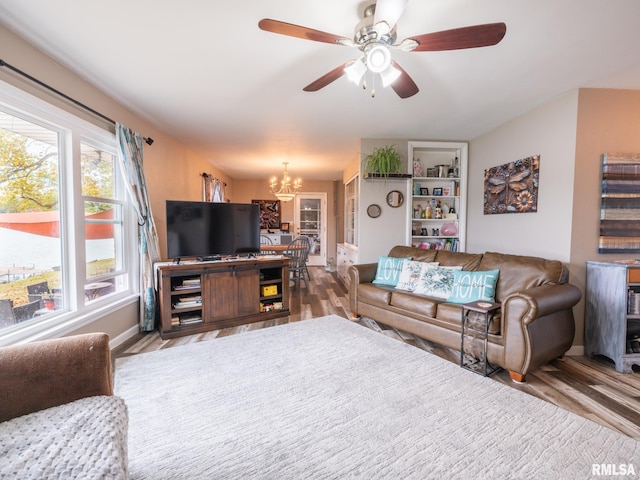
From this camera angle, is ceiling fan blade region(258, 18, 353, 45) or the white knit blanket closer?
the white knit blanket

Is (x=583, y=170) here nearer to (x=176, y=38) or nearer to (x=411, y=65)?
(x=411, y=65)

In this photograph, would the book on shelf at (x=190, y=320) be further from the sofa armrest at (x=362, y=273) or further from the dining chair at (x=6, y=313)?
the sofa armrest at (x=362, y=273)

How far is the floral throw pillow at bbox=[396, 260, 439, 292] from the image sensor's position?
3.29 metres

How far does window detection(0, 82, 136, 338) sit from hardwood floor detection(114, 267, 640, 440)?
2.60 ft

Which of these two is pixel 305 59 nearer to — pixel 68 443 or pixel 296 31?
pixel 296 31

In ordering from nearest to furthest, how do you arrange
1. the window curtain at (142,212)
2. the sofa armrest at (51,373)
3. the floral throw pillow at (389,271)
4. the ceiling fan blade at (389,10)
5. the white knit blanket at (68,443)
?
the white knit blanket at (68,443), the sofa armrest at (51,373), the ceiling fan blade at (389,10), the window curtain at (142,212), the floral throw pillow at (389,271)

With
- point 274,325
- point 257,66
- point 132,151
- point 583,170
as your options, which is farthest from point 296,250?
point 583,170

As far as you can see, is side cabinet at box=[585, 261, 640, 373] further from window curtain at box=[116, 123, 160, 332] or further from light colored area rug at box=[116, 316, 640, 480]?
window curtain at box=[116, 123, 160, 332]

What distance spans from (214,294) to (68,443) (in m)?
2.40

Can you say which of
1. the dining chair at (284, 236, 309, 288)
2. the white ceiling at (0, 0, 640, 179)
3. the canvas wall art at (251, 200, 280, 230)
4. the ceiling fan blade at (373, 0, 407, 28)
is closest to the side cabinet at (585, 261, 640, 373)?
the white ceiling at (0, 0, 640, 179)

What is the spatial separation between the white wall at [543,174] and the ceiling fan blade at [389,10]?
2.40 m

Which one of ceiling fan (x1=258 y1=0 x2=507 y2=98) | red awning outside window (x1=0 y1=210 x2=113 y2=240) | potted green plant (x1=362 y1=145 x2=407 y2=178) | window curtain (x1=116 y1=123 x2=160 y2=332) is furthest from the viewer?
potted green plant (x1=362 y1=145 x2=407 y2=178)

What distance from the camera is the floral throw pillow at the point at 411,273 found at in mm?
3285

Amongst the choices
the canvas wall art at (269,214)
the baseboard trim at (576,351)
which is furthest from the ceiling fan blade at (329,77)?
the canvas wall art at (269,214)
